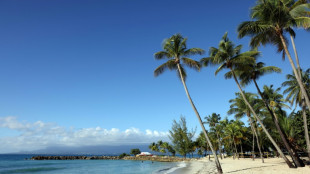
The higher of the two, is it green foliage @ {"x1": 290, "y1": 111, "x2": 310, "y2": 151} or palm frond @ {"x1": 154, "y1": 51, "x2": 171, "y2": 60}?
palm frond @ {"x1": 154, "y1": 51, "x2": 171, "y2": 60}

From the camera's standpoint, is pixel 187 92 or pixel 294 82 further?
pixel 294 82

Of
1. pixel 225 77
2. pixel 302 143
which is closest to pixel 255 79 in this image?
pixel 225 77

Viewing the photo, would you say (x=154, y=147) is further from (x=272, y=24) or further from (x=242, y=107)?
(x=272, y=24)

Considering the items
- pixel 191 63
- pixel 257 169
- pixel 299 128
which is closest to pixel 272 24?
pixel 191 63

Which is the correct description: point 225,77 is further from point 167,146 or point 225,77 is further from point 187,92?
point 167,146

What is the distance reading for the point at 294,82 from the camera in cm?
2695

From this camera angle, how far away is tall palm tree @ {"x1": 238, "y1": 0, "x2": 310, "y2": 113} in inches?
542

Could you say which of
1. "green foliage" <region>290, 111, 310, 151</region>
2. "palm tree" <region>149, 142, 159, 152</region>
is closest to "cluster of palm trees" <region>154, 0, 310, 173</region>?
"green foliage" <region>290, 111, 310, 151</region>

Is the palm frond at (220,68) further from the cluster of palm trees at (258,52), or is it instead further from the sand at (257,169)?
the sand at (257,169)

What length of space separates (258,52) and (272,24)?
4.50 m

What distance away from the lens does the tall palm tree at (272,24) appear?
1376 cm

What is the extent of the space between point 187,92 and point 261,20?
8888 mm

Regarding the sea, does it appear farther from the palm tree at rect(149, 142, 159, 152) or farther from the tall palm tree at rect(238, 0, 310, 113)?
the palm tree at rect(149, 142, 159, 152)

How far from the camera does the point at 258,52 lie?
18.9m
